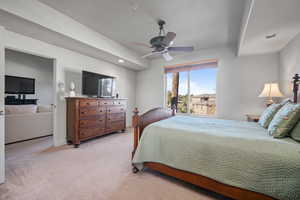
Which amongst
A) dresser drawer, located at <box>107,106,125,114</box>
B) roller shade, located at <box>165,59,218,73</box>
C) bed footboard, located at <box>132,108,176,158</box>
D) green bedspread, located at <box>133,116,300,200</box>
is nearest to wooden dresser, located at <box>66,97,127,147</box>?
dresser drawer, located at <box>107,106,125,114</box>

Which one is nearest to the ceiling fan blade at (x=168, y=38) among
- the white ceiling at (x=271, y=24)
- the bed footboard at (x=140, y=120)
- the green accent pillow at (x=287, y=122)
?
the white ceiling at (x=271, y=24)

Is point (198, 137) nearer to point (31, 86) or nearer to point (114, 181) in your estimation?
point (114, 181)

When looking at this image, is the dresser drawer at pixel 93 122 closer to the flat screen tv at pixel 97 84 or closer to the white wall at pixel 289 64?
the flat screen tv at pixel 97 84

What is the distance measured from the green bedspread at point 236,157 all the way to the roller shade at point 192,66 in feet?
9.34

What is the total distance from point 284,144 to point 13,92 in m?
6.92

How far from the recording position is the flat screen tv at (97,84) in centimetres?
332

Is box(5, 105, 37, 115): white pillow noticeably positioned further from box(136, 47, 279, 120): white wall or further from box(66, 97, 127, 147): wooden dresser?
box(136, 47, 279, 120): white wall

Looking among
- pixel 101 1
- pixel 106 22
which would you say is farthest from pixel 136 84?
pixel 101 1

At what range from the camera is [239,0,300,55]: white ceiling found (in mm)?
1536

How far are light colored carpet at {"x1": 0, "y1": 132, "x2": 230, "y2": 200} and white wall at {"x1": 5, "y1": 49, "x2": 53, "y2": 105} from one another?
11.6 feet

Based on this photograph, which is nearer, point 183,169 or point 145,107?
point 183,169

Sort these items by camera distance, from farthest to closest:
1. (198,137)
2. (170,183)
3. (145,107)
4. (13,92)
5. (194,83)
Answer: (145,107) → (13,92) → (194,83) → (170,183) → (198,137)

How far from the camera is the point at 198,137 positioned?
1457 mm

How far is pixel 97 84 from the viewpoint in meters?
3.57
